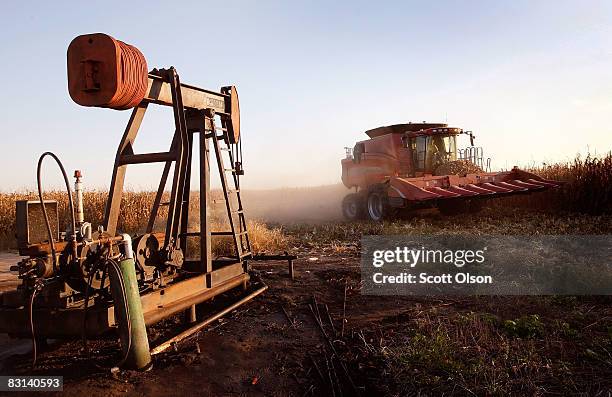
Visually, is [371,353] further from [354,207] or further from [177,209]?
[354,207]

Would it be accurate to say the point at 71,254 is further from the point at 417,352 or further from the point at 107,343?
the point at 417,352

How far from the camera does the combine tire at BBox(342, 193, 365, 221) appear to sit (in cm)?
1534

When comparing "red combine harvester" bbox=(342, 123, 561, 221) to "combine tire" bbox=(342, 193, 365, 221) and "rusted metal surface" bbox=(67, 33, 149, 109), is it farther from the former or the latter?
"rusted metal surface" bbox=(67, 33, 149, 109)

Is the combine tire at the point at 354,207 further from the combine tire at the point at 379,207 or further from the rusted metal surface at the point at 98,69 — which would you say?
the rusted metal surface at the point at 98,69

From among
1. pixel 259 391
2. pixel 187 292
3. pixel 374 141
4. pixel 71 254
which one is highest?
pixel 374 141

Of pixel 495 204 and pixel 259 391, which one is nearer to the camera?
pixel 259 391

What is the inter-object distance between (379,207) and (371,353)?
10.8 meters

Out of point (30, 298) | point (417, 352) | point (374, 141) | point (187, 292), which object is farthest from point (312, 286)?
point (374, 141)

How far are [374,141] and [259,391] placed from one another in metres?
13.3

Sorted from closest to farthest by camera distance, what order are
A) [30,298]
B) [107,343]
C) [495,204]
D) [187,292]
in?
[30,298]
[107,343]
[187,292]
[495,204]

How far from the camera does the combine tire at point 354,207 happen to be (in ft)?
50.3

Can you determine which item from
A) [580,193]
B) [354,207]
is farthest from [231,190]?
[580,193]

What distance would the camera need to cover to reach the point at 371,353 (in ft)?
12.8

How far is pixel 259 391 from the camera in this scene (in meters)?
3.44
